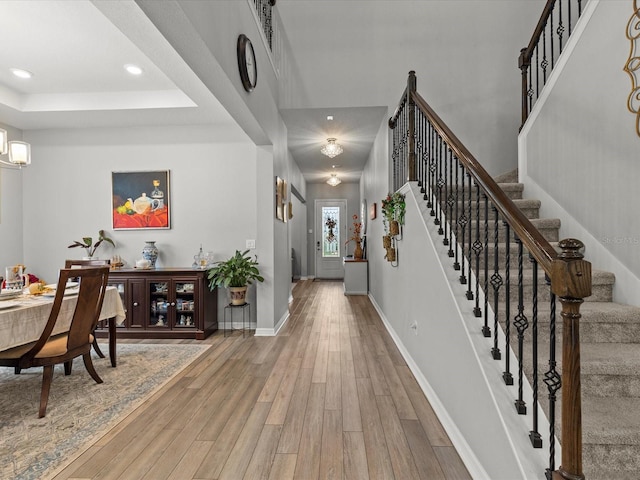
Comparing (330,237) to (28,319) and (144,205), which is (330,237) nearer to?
(144,205)

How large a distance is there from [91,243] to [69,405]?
8.56 ft

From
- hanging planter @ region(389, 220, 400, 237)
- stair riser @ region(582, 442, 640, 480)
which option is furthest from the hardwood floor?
hanging planter @ region(389, 220, 400, 237)

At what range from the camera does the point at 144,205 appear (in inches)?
174

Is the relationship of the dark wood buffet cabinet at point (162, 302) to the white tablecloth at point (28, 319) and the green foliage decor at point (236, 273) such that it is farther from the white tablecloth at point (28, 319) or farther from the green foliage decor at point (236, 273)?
the white tablecloth at point (28, 319)

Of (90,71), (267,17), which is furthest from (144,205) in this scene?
(267,17)

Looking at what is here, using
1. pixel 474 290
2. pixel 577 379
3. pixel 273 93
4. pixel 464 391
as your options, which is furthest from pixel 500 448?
pixel 273 93

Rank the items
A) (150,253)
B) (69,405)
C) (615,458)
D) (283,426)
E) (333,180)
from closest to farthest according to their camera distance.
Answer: (615,458), (283,426), (69,405), (150,253), (333,180)

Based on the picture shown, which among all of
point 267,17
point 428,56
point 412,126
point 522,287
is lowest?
point 522,287

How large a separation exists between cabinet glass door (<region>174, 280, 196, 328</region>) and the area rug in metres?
0.54

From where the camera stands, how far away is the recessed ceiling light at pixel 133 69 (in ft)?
10.7

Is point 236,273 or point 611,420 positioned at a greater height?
point 236,273

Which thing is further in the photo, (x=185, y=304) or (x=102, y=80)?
(x=185, y=304)

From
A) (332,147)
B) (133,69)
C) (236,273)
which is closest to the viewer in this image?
(133,69)

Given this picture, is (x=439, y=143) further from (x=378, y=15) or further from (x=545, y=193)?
(x=378, y=15)
